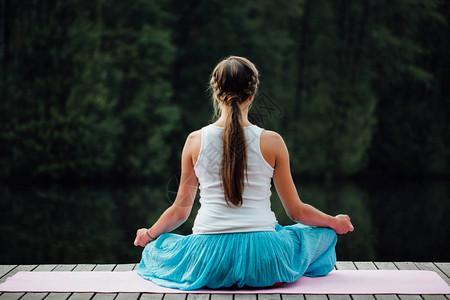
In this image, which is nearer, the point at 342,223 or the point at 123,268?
the point at 342,223

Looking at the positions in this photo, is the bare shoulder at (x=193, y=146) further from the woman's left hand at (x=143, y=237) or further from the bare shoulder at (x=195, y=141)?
the woman's left hand at (x=143, y=237)

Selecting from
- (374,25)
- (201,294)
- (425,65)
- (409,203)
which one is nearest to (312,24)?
(374,25)

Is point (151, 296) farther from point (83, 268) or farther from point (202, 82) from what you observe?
point (202, 82)

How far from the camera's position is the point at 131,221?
721cm

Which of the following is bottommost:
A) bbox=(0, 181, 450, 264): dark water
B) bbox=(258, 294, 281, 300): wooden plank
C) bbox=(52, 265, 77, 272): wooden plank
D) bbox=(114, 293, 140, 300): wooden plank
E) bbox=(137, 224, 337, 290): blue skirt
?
bbox=(0, 181, 450, 264): dark water

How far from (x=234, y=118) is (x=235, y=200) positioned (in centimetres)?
36

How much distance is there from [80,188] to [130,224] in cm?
465

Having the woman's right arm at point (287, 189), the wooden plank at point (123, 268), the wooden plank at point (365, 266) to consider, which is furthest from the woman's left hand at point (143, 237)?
the wooden plank at point (365, 266)

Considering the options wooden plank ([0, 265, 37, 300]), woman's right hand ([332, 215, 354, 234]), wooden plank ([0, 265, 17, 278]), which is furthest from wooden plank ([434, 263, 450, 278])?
wooden plank ([0, 265, 17, 278])

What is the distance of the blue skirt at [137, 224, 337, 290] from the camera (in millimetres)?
2613

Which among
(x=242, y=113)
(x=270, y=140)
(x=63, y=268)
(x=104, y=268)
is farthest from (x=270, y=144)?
(x=63, y=268)

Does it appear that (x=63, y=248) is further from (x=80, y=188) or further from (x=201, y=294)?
(x=80, y=188)

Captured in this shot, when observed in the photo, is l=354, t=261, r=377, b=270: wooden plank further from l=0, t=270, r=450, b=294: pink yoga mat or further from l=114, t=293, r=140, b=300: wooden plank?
l=114, t=293, r=140, b=300: wooden plank

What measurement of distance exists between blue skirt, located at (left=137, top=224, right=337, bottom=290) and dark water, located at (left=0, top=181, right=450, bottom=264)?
1.22 meters
